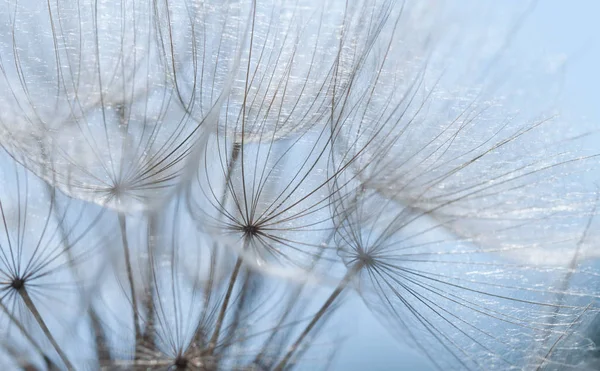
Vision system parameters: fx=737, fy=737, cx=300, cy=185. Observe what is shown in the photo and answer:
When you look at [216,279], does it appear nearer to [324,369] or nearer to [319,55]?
[324,369]

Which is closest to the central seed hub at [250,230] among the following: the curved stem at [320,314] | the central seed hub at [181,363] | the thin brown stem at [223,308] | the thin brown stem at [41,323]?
the thin brown stem at [223,308]

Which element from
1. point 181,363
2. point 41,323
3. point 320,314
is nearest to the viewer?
point 181,363

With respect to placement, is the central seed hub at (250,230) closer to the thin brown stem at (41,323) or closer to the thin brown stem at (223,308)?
the thin brown stem at (223,308)

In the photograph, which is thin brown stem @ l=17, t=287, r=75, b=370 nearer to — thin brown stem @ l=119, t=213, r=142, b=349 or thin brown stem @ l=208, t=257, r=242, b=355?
thin brown stem @ l=119, t=213, r=142, b=349

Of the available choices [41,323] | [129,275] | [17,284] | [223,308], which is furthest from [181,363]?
[17,284]

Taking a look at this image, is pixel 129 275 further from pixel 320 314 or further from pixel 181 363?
pixel 320 314

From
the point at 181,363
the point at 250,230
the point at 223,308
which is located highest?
the point at 250,230

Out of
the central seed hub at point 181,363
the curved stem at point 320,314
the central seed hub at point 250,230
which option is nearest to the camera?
the central seed hub at point 181,363

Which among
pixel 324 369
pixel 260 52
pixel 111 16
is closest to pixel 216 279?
pixel 324 369

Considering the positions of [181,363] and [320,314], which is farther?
[320,314]

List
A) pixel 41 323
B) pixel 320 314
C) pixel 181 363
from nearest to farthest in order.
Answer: pixel 181 363, pixel 41 323, pixel 320 314

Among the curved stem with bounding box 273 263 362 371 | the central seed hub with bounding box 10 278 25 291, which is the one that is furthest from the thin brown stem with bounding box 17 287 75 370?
the curved stem with bounding box 273 263 362 371
